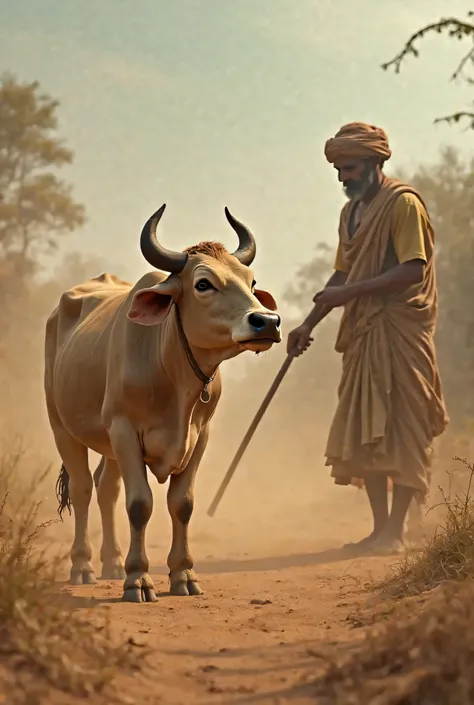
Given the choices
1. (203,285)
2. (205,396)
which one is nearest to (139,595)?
(205,396)

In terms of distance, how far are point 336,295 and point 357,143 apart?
1259 millimetres

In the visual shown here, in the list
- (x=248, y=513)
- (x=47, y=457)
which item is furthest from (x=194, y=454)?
(x=47, y=457)

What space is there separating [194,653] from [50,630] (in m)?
0.76

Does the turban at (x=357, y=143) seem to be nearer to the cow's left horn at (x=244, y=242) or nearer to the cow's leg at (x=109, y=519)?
the cow's left horn at (x=244, y=242)

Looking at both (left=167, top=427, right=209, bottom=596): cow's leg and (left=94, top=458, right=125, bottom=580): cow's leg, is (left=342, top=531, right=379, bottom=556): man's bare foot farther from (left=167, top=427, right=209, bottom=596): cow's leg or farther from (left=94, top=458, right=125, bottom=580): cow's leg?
(left=167, top=427, right=209, bottom=596): cow's leg

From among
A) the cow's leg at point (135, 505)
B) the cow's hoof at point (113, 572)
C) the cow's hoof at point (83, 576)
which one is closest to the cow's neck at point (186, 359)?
the cow's leg at point (135, 505)

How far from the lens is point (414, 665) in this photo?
3.19 metres

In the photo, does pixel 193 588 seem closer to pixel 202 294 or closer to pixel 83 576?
pixel 83 576

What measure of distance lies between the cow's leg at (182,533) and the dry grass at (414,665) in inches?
89.2

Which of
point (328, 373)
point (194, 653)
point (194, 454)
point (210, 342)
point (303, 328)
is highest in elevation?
point (328, 373)

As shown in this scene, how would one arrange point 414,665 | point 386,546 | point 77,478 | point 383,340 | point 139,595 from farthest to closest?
point 383,340, point 386,546, point 77,478, point 139,595, point 414,665

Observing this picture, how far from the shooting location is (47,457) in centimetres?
1656

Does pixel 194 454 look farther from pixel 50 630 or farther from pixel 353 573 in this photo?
pixel 50 630

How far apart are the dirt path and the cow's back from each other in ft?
3.63
